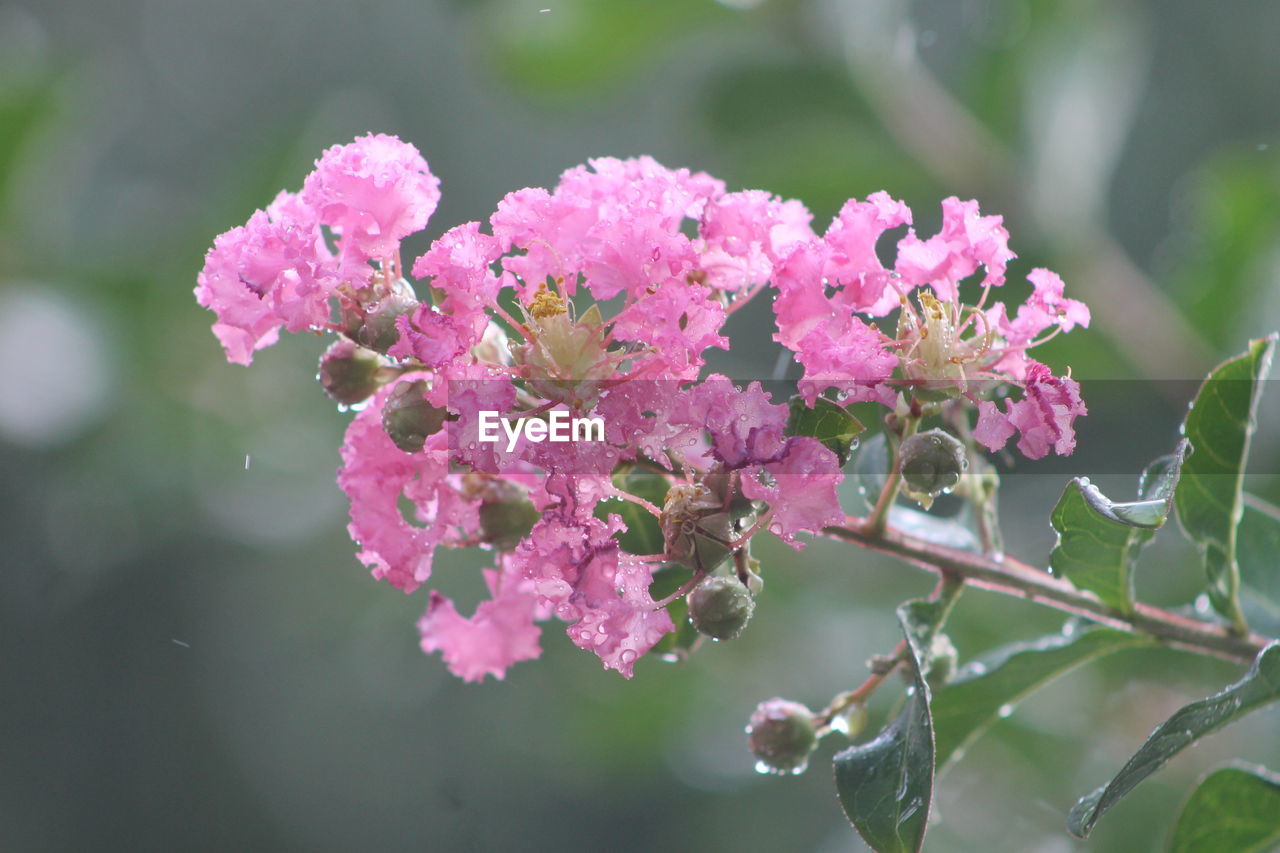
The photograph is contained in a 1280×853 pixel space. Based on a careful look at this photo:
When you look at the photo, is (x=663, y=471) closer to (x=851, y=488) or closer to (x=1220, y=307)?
(x=851, y=488)

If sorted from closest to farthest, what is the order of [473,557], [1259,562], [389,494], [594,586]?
[594,586] → [389,494] → [1259,562] → [473,557]

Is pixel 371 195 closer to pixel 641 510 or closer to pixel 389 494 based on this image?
pixel 389 494

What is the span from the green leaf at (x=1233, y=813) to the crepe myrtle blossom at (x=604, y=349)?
46 centimetres

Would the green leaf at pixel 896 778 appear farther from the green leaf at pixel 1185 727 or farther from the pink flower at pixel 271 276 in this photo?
the pink flower at pixel 271 276

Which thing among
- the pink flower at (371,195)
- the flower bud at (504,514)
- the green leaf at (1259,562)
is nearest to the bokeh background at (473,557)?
the green leaf at (1259,562)

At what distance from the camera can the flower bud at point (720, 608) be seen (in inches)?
38.4

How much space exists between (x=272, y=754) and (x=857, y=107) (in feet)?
8.29

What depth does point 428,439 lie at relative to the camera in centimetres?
98

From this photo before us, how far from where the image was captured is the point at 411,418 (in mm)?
967

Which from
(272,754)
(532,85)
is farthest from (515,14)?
(272,754)

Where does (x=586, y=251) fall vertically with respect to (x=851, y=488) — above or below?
above

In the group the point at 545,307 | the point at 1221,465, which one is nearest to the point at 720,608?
the point at 545,307

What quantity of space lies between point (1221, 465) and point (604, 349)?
0.61 m

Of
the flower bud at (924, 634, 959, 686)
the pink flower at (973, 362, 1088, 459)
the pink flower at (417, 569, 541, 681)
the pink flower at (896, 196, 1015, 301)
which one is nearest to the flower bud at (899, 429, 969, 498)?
the pink flower at (973, 362, 1088, 459)
